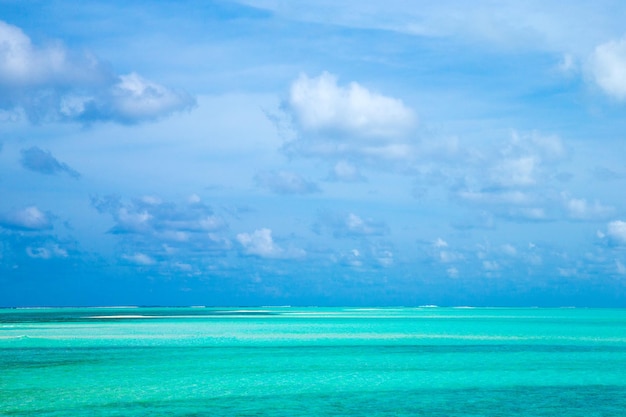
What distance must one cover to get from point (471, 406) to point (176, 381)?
12.8 metres

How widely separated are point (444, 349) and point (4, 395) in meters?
29.7

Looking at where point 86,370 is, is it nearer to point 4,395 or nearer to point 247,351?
point 4,395

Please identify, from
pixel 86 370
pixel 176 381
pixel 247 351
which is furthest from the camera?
pixel 247 351

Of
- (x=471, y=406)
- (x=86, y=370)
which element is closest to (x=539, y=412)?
(x=471, y=406)

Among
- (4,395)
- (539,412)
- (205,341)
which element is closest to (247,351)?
(205,341)

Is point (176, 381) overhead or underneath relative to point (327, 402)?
overhead

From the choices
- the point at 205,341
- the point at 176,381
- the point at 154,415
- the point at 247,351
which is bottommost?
the point at 154,415

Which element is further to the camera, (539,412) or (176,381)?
(176,381)

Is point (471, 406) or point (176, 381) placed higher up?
point (176, 381)

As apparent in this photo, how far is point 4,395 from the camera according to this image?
28.2m

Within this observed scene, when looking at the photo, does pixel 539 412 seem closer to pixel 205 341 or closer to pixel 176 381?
pixel 176 381

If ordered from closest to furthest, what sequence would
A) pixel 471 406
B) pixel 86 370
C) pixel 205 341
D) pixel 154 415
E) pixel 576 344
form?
1. pixel 154 415
2. pixel 471 406
3. pixel 86 370
4. pixel 576 344
5. pixel 205 341

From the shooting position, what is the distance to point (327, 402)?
27594mm

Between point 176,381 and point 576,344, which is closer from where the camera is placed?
point 176,381
